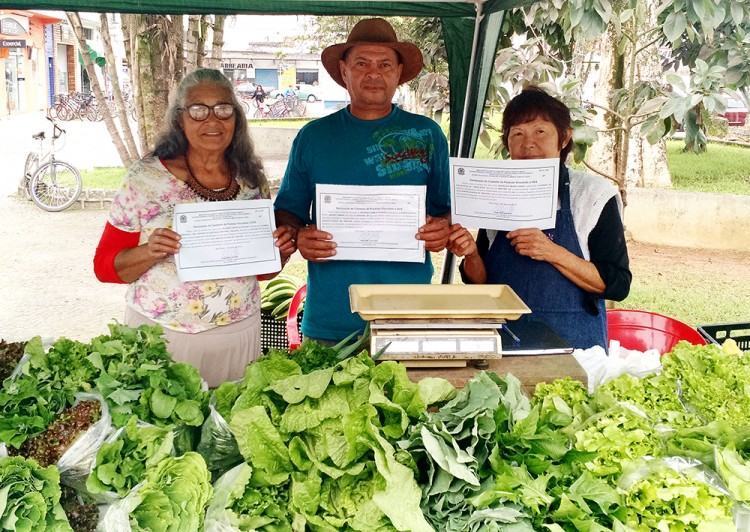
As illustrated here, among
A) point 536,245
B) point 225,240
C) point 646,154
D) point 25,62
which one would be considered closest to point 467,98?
point 536,245

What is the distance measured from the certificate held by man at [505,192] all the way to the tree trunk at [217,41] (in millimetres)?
3509

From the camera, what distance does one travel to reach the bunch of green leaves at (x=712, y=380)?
163cm

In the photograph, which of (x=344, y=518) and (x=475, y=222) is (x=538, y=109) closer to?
(x=475, y=222)

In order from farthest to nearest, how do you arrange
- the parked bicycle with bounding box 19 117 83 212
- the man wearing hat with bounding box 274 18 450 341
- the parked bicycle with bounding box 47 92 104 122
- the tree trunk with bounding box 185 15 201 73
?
the parked bicycle with bounding box 47 92 104 122
the parked bicycle with bounding box 19 117 83 212
the tree trunk with bounding box 185 15 201 73
the man wearing hat with bounding box 274 18 450 341

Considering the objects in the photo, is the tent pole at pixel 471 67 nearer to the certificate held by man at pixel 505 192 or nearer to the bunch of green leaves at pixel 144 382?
the certificate held by man at pixel 505 192

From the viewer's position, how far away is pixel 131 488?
4.84 feet

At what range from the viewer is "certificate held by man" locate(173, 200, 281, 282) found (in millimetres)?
2516

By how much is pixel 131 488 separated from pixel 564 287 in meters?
1.78

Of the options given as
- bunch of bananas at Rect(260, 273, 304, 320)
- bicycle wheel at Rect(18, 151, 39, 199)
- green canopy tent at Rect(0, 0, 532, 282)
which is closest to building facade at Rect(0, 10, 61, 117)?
bicycle wheel at Rect(18, 151, 39, 199)

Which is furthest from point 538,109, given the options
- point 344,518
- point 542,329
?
point 344,518

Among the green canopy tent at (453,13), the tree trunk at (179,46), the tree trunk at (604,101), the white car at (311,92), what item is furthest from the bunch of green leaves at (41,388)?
the white car at (311,92)

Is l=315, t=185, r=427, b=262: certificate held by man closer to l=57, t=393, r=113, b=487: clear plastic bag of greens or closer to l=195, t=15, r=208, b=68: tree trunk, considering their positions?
l=57, t=393, r=113, b=487: clear plastic bag of greens

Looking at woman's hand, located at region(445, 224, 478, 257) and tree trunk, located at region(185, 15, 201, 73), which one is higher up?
tree trunk, located at region(185, 15, 201, 73)

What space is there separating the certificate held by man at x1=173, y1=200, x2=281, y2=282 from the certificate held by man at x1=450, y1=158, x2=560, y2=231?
30.2 inches
